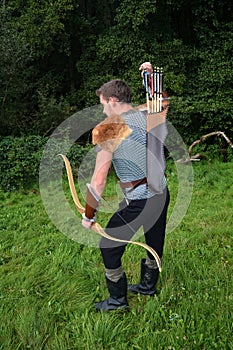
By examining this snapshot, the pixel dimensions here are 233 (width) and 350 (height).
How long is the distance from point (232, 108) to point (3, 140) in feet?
15.3

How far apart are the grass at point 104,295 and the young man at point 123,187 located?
0.19 meters

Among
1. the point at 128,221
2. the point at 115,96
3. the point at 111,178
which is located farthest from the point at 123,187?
the point at 111,178

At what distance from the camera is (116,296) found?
2350 millimetres

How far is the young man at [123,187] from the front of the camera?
6.48ft

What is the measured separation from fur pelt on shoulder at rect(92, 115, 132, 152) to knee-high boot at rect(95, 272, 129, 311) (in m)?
0.86

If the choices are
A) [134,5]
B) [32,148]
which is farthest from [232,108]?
[32,148]

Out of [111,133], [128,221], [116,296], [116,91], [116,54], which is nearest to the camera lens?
[111,133]

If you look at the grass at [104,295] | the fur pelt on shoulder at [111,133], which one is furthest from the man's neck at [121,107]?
the grass at [104,295]

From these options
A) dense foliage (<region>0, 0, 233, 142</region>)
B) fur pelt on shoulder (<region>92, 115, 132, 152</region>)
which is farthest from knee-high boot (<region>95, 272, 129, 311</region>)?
dense foliage (<region>0, 0, 233, 142</region>)

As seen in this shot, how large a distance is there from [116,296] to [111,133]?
106 centimetres

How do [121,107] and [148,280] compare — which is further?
[148,280]

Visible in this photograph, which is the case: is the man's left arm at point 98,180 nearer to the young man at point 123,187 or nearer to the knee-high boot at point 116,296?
the young man at point 123,187

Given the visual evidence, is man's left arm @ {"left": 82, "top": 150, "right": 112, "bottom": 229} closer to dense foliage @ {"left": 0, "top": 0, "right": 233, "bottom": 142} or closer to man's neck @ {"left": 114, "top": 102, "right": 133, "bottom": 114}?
man's neck @ {"left": 114, "top": 102, "right": 133, "bottom": 114}

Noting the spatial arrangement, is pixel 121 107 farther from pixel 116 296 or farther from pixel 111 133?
pixel 116 296
